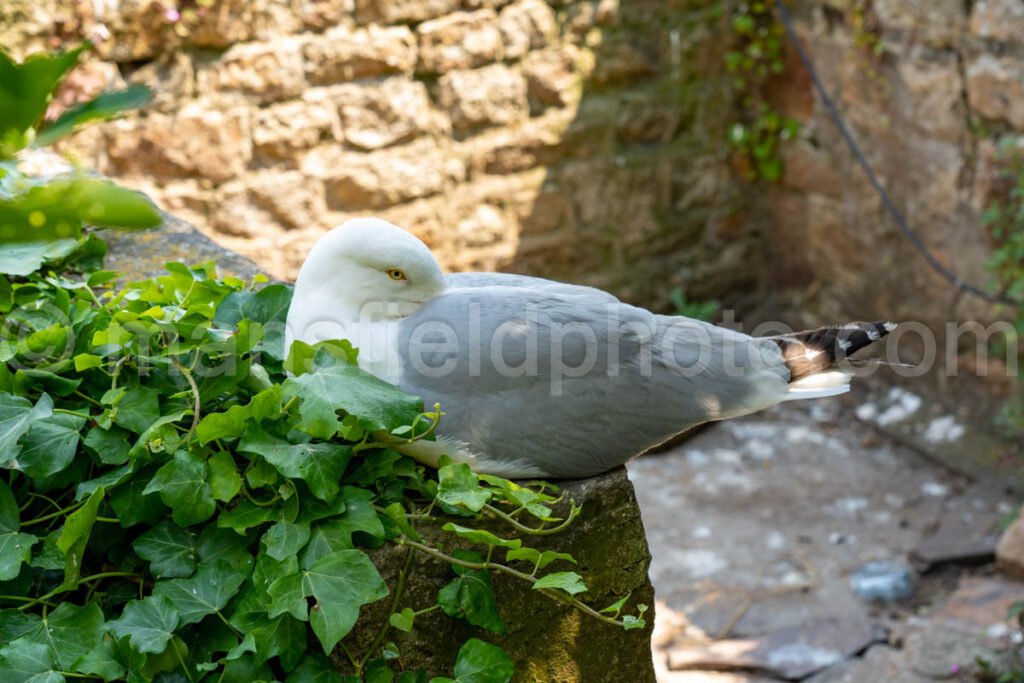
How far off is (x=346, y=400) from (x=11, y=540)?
0.40 meters

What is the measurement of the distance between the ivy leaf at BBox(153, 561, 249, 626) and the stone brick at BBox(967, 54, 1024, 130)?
282 centimetres

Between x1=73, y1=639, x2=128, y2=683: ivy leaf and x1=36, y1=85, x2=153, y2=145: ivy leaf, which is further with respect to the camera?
x1=73, y1=639, x2=128, y2=683: ivy leaf

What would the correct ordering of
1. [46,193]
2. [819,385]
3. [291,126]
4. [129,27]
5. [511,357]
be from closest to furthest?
1. [46,193]
2. [511,357]
3. [819,385]
4. [129,27]
5. [291,126]

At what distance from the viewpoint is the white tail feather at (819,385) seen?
1735mm

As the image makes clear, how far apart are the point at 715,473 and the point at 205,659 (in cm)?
272

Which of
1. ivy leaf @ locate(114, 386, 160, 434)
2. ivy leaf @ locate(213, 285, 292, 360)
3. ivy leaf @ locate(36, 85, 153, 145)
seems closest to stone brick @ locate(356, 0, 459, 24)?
ivy leaf @ locate(213, 285, 292, 360)

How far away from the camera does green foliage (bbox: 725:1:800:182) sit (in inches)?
162

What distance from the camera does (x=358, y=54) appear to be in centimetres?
350

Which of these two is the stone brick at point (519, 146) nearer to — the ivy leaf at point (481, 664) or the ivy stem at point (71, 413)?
the ivy stem at point (71, 413)

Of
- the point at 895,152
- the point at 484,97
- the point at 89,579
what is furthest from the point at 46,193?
the point at 895,152

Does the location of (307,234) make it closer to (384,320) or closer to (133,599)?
(384,320)

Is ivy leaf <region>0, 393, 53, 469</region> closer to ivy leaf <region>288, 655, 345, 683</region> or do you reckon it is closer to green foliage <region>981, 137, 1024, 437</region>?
ivy leaf <region>288, 655, 345, 683</region>

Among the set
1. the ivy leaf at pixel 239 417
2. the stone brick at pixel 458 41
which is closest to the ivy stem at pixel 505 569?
the ivy leaf at pixel 239 417

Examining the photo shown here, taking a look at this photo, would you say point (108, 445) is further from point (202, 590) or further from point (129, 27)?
point (129, 27)
